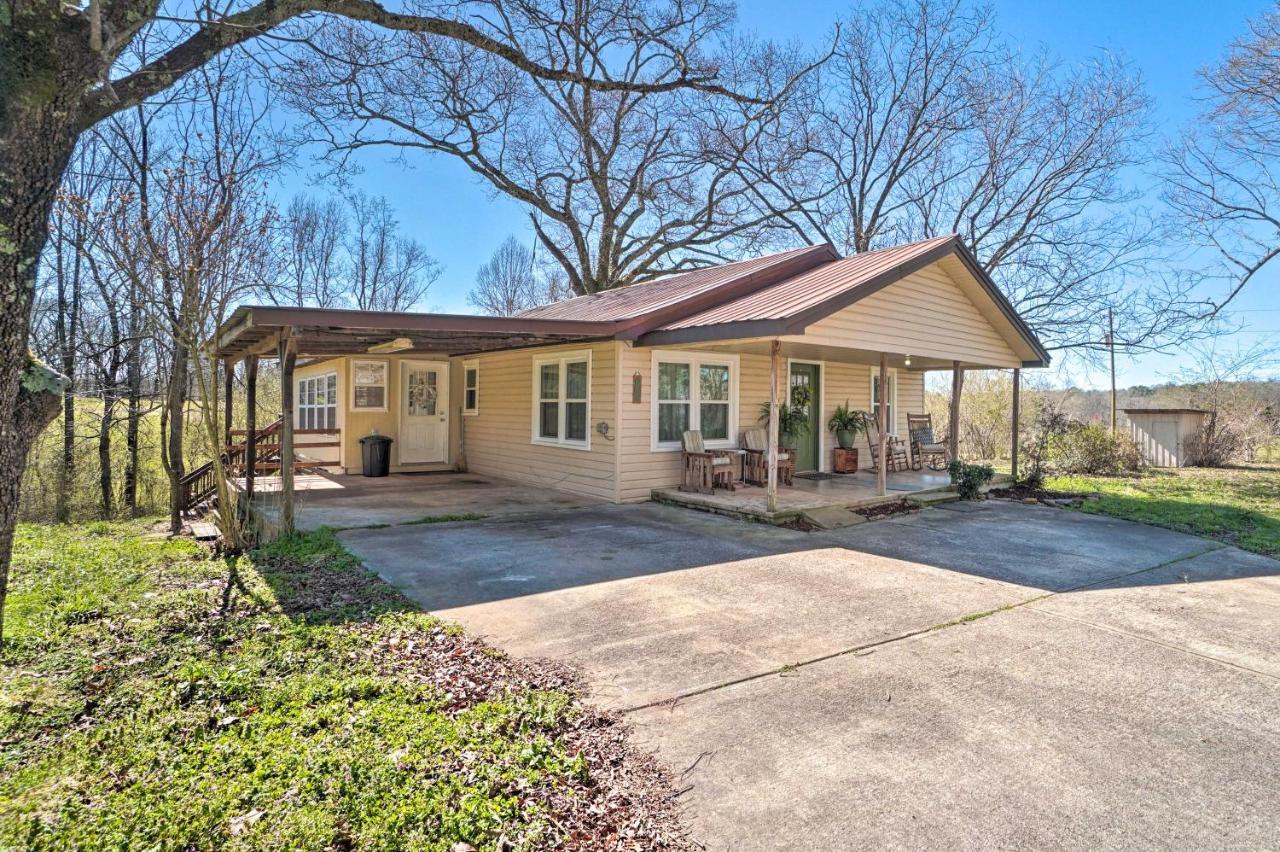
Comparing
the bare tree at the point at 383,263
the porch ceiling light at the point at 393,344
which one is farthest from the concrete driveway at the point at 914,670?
the bare tree at the point at 383,263

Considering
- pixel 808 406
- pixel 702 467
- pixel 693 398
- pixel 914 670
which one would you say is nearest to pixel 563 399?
pixel 693 398

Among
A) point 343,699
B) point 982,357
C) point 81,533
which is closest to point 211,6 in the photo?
point 343,699

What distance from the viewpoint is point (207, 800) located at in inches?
93.7

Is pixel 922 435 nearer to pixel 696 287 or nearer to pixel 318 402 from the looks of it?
pixel 696 287

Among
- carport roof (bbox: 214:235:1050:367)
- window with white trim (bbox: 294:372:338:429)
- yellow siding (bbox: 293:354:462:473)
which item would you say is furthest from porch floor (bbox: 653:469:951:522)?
window with white trim (bbox: 294:372:338:429)

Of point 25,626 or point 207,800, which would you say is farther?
point 25,626

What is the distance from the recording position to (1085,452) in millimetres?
14039

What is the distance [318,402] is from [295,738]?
42.1 ft

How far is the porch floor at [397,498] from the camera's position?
26.5 feet

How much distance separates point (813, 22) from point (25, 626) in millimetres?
19051

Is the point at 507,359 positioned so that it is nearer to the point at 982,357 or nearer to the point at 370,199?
the point at 982,357

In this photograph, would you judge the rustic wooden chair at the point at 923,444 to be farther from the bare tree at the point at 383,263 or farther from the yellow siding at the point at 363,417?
the bare tree at the point at 383,263

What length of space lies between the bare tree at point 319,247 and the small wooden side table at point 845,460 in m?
18.7

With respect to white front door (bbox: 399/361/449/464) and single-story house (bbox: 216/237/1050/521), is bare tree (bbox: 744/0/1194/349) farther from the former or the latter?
white front door (bbox: 399/361/449/464)
